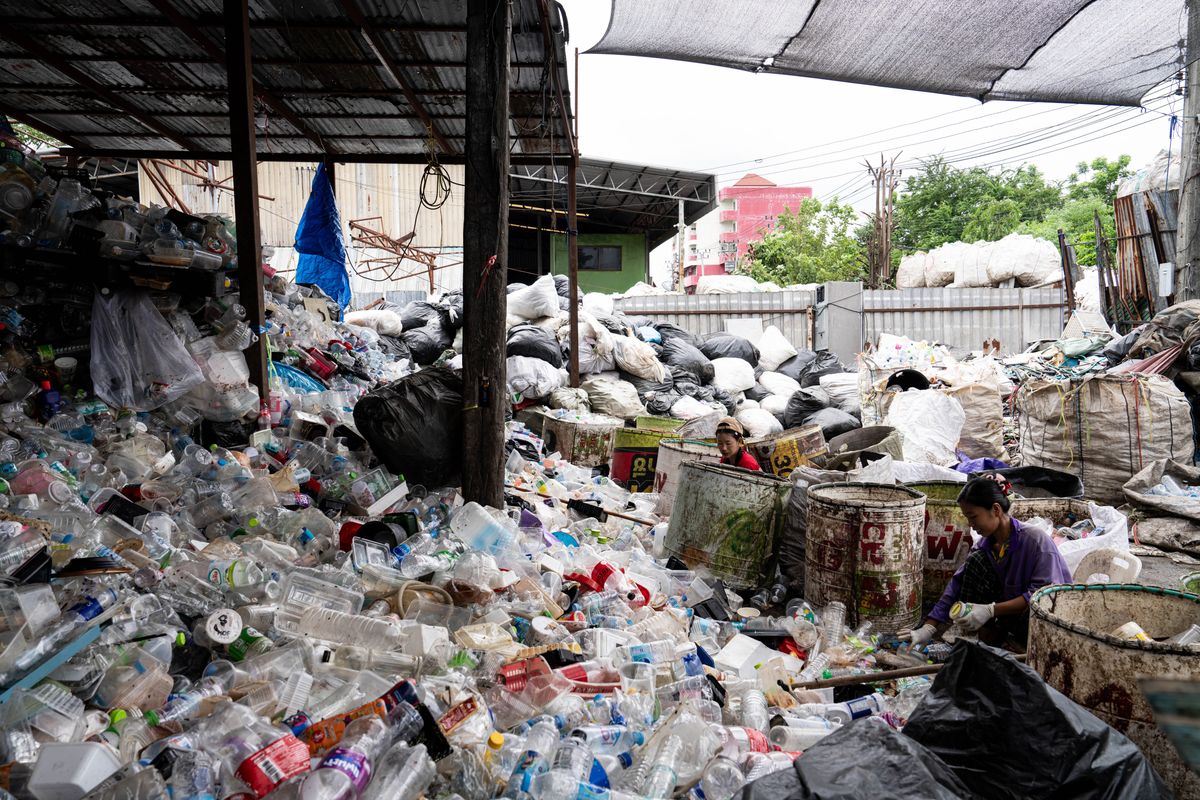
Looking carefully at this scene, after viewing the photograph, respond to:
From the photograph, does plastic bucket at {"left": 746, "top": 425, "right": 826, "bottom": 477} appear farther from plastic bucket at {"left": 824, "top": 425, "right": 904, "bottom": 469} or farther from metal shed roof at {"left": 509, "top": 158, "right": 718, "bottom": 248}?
metal shed roof at {"left": 509, "top": 158, "right": 718, "bottom": 248}

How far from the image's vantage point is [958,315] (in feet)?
47.8

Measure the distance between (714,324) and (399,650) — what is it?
1228cm

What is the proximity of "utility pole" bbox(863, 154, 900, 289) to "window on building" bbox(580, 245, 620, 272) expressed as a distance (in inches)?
271

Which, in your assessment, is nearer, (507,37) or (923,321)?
(507,37)

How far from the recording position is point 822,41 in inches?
274

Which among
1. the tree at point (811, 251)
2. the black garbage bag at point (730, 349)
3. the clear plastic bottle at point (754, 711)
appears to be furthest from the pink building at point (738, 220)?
the clear plastic bottle at point (754, 711)

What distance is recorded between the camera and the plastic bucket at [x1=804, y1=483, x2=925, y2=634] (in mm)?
3724

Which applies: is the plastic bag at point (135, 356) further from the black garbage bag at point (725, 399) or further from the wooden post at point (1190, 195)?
the wooden post at point (1190, 195)

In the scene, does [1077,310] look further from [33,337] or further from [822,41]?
[33,337]

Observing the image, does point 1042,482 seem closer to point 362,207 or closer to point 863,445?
point 863,445

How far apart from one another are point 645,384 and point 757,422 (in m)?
1.38

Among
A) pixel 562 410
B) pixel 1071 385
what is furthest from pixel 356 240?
pixel 1071 385

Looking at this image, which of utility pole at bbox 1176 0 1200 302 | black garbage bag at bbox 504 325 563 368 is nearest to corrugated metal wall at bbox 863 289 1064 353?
utility pole at bbox 1176 0 1200 302

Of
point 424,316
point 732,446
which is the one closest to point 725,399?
point 424,316
